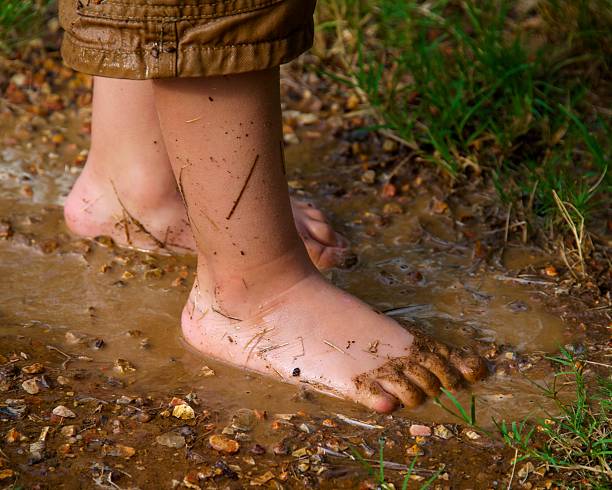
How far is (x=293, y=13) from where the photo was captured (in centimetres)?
157

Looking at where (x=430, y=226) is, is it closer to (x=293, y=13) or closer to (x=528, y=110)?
(x=528, y=110)

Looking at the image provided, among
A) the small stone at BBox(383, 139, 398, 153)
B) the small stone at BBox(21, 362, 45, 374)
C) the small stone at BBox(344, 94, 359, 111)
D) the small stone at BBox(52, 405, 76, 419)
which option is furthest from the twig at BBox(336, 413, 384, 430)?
the small stone at BBox(344, 94, 359, 111)

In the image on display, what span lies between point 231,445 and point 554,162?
126 cm

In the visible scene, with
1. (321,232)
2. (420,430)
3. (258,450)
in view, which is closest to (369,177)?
(321,232)

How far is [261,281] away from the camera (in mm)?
1864

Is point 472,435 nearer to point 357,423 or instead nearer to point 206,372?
point 357,423

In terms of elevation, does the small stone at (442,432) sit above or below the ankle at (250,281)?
below

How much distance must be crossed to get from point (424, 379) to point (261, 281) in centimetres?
37

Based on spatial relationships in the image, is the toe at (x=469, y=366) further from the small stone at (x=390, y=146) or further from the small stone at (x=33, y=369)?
the small stone at (x=390, y=146)

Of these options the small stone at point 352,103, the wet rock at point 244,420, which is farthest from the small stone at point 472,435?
the small stone at point 352,103

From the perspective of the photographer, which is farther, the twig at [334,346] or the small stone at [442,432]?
the twig at [334,346]

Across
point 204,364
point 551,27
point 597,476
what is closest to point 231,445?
point 204,364

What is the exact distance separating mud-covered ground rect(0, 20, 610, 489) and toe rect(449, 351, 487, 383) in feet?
0.08

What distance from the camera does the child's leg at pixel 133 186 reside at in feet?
7.24
